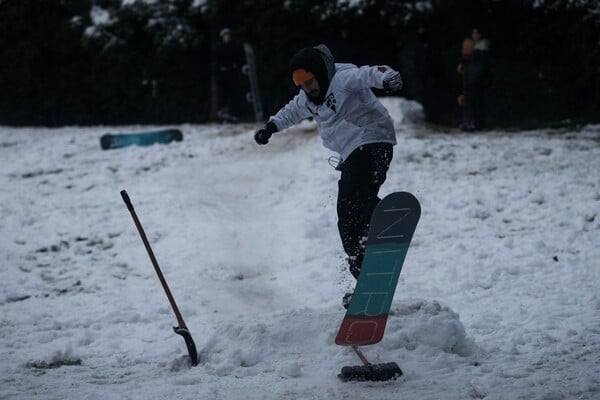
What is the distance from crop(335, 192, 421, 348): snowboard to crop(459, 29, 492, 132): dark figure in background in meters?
8.95

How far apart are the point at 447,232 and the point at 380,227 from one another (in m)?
3.70

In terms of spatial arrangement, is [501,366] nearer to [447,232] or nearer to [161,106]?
[447,232]

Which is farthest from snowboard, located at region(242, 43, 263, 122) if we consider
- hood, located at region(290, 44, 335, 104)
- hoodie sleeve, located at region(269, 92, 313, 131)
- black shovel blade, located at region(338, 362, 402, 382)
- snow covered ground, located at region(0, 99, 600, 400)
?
black shovel blade, located at region(338, 362, 402, 382)

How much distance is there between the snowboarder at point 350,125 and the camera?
486 centimetres

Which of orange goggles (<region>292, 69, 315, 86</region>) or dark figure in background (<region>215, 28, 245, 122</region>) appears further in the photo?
dark figure in background (<region>215, 28, 245, 122</region>)

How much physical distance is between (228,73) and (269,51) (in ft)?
3.67

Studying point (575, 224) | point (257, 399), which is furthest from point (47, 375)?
point (575, 224)

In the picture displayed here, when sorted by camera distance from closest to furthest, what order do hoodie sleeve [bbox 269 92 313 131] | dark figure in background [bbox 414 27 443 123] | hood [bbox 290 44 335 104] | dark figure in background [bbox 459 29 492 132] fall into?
hood [bbox 290 44 335 104]
hoodie sleeve [bbox 269 92 313 131]
dark figure in background [bbox 459 29 492 132]
dark figure in background [bbox 414 27 443 123]

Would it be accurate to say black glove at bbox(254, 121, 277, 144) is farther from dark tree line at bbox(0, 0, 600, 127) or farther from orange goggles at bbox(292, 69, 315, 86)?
dark tree line at bbox(0, 0, 600, 127)

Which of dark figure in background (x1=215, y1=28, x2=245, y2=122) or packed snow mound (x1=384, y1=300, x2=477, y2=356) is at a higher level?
dark figure in background (x1=215, y1=28, x2=245, y2=122)

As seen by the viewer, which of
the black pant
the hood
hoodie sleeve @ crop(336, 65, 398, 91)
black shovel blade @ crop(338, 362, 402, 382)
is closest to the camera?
black shovel blade @ crop(338, 362, 402, 382)

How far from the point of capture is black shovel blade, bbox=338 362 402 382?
13.5 feet

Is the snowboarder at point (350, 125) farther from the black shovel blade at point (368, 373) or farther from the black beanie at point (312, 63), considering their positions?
the black shovel blade at point (368, 373)

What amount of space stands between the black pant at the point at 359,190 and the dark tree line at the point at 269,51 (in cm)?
976
